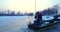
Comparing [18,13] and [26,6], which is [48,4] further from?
[18,13]

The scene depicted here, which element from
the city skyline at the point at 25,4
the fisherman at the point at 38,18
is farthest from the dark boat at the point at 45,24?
the city skyline at the point at 25,4

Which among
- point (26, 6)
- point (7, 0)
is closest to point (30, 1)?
point (26, 6)

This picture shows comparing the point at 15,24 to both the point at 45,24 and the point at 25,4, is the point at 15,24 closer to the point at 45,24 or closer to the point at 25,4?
the point at 25,4

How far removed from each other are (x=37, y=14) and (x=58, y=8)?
0.99 ft

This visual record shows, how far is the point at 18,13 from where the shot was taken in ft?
4.39

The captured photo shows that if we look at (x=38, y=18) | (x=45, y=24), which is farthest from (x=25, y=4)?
(x=45, y=24)

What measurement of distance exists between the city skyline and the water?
13 cm

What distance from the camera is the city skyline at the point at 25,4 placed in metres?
1.35

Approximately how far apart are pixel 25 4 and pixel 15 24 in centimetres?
31

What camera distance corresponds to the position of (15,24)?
1338 millimetres

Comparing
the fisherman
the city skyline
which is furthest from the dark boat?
the city skyline

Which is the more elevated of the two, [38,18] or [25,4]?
[25,4]

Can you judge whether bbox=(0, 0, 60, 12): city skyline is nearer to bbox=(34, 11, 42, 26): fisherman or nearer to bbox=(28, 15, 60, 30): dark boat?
bbox=(34, 11, 42, 26): fisherman

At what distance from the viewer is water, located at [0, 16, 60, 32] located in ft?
4.35
